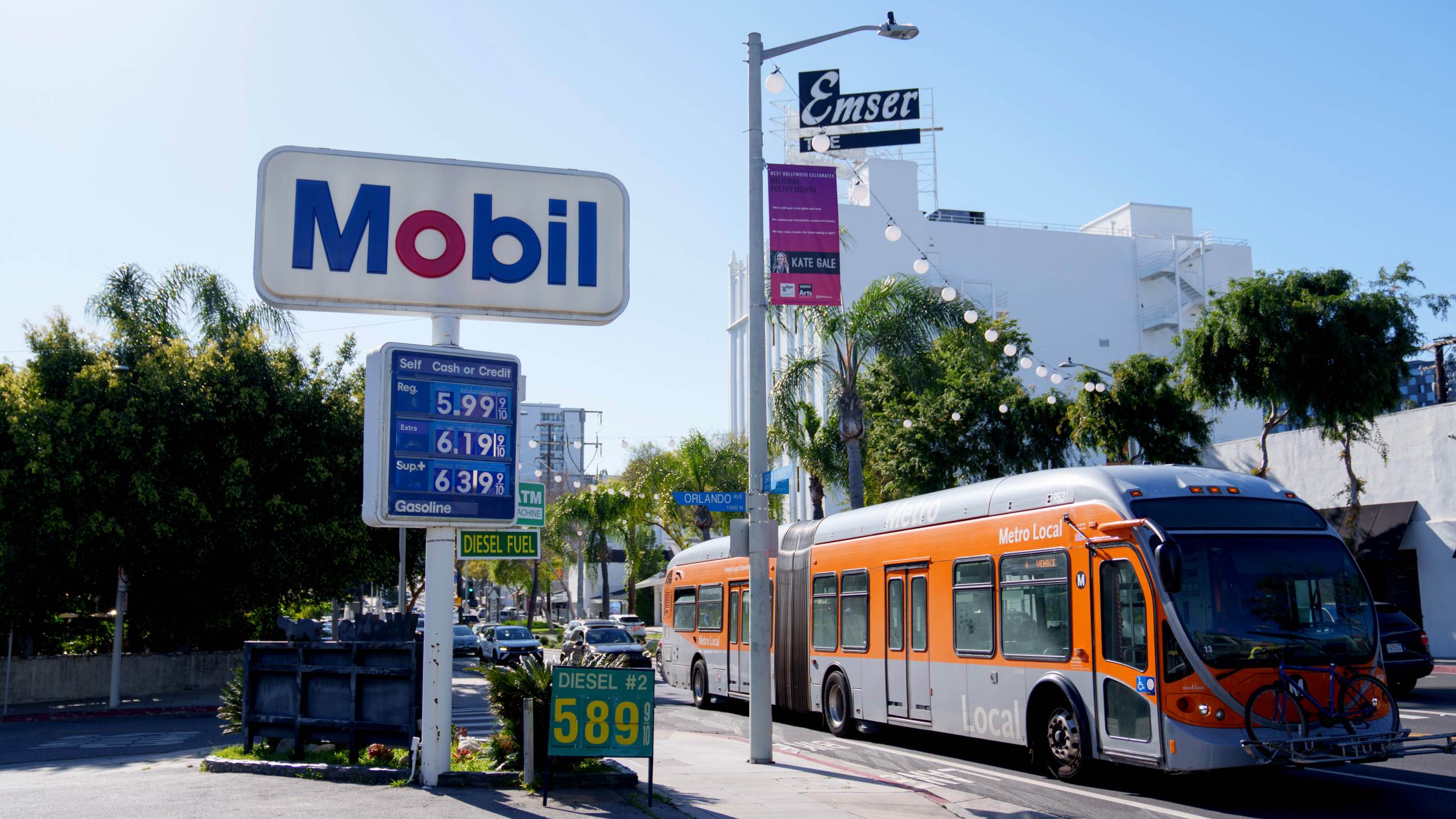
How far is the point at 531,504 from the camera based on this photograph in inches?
580

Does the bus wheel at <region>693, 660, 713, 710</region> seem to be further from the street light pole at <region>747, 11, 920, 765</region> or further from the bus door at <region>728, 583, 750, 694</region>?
the street light pole at <region>747, 11, 920, 765</region>

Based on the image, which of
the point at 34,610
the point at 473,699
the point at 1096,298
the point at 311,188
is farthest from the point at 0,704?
the point at 1096,298

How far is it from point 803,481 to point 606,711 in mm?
53114

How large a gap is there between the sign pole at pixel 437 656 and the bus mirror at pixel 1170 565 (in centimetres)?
640

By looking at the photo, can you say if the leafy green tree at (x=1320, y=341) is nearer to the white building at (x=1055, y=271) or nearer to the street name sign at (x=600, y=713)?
the street name sign at (x=600, y=713)

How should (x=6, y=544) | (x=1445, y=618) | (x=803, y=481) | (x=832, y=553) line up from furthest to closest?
(x=803, y=481) → (x=1445, y=618) → (x=6, y=544) → (x=832, y=553)

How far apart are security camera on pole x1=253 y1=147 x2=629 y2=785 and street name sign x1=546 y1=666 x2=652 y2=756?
55.1 inches

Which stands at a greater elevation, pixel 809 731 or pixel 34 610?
pixel 34 610

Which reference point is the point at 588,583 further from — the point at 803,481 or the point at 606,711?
the point at 606,711

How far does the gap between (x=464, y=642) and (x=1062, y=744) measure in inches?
1419

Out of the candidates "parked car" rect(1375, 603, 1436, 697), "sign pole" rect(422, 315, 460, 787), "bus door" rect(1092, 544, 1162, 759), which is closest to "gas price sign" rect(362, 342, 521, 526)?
"sign pole" rect(422, 315, 460, 787)

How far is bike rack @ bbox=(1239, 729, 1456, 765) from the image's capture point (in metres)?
10.0

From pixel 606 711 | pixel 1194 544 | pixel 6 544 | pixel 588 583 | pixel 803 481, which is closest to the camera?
pixel 606 711

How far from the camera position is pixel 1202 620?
34.3 feet
